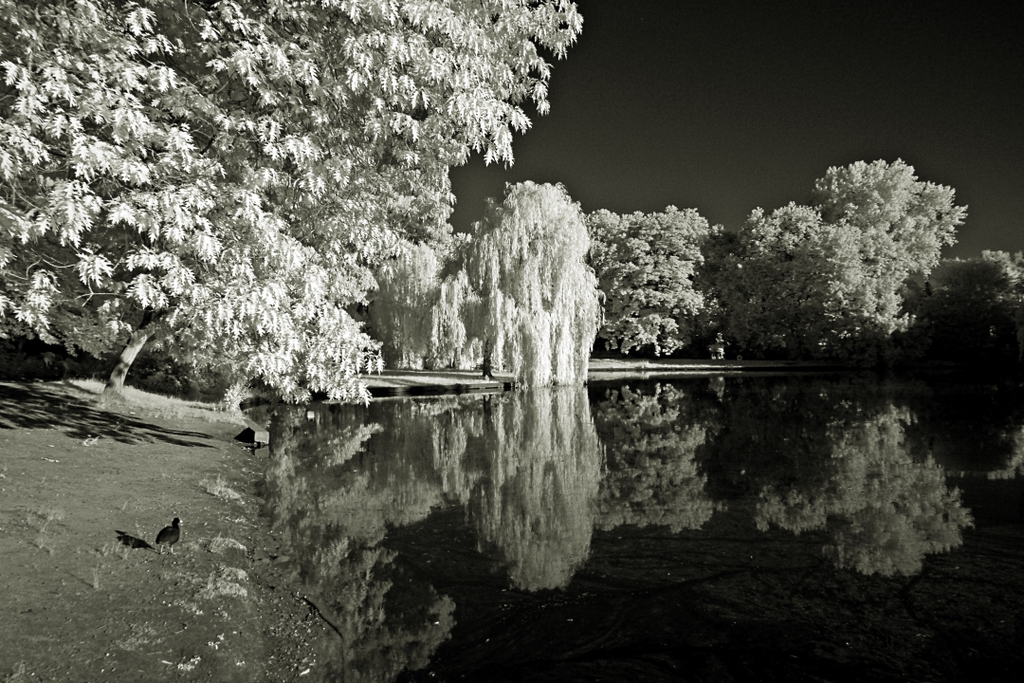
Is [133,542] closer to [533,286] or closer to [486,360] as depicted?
[533,286]

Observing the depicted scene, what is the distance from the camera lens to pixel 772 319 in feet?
177

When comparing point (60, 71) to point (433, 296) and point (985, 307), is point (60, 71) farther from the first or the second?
point (985, 307)

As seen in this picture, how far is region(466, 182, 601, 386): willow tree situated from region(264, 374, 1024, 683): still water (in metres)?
11.4

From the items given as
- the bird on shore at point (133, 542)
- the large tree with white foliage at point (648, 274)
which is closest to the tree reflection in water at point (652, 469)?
the bird on shore at point (133, 542)

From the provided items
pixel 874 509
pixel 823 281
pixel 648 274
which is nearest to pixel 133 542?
pixel 874 509

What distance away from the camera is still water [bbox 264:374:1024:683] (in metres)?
5.78

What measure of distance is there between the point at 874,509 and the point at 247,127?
33.6ft

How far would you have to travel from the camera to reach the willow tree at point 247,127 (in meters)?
7.03

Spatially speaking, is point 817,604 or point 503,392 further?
point 503,392

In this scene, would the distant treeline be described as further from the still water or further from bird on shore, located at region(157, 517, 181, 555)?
bird on shore, located at region(157, 517, 181, 555)

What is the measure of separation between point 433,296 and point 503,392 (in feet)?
17.6

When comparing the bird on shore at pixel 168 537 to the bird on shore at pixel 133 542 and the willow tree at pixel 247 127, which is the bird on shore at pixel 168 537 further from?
the willow tree at pixel 247 127

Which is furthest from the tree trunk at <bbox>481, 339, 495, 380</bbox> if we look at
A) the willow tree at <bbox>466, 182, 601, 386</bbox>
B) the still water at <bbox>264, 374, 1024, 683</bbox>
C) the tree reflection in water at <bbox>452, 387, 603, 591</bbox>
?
the still water at <bbox>264, 374, 1024, 683</bbox>

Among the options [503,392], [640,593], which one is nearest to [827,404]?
[503,392]
